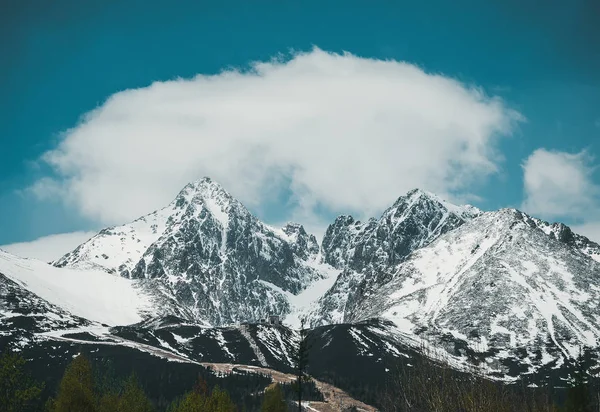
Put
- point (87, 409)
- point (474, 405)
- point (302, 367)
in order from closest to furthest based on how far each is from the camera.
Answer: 1. point (474, 405)
2. point (87, 409)
3. point (302, 367)

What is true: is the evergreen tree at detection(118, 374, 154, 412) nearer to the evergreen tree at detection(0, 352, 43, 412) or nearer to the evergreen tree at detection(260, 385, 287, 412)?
the evergreen tree at detection(0, 352, 43, 412)

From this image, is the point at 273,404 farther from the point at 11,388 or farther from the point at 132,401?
the point at 11,388

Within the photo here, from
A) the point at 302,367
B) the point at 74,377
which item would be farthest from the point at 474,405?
the point at 74,377

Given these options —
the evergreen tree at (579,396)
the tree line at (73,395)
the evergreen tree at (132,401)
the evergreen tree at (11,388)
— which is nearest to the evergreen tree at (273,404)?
the evergreen tree at (132,401)

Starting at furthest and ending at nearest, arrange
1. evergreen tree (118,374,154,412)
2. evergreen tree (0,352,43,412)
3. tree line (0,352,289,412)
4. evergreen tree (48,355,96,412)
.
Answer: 1. evergreen tree (118,374,154,412)
2. evergreen tree (48,355,96,412)
3. tree line (0,352,289,412)
4. evergreen tree (0,352,43,412)

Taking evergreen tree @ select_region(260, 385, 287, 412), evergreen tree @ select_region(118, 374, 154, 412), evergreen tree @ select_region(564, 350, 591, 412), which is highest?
evergreen tree @ select_region(564, 350, 591, 412)

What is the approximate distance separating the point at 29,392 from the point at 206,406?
111 feet

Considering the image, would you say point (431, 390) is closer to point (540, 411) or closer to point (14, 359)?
point (540, 411)

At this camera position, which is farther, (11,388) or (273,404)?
(273,404)

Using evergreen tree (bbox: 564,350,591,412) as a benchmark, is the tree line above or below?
below

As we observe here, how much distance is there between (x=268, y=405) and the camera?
140 metres

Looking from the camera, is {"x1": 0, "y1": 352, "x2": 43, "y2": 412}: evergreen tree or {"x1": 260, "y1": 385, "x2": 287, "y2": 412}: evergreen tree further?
{"x1": 260, "y1": 385, "x2": 287, "y2": 412}: evergreen tree

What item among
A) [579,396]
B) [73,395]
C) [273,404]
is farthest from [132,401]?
[579,396]

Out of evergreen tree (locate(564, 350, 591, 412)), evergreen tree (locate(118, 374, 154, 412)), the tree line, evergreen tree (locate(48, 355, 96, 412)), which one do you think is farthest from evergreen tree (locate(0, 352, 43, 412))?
evergreen tree (locate(564, 350, 591, 412))
